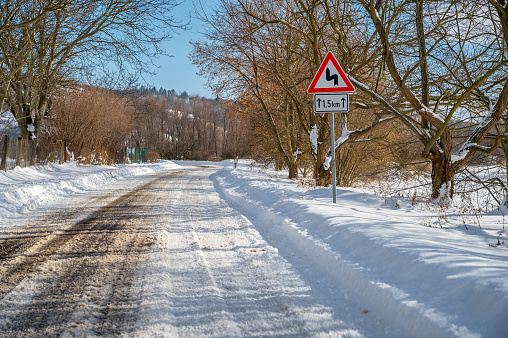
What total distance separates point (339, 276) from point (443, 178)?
627 cm

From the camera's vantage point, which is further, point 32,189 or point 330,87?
point 32,189

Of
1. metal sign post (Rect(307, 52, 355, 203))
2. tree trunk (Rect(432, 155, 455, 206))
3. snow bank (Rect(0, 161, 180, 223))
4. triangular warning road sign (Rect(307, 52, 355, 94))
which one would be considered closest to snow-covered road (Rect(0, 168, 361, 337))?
snow bank (Rect(0, 161, 180, 223))

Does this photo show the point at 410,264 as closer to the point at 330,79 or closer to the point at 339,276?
the point at 339,276

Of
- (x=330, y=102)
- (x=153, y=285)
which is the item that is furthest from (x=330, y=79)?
(x=153, y=285)

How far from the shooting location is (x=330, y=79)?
22.3 feet

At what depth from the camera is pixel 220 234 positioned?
5.72 meters

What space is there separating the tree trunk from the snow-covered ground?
2.38 meters

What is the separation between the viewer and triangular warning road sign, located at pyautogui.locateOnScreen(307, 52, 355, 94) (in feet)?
22.1

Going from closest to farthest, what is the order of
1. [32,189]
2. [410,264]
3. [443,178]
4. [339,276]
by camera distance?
[410,264]
[339,276]
[443,178]
[32,189]

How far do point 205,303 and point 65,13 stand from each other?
445 inches

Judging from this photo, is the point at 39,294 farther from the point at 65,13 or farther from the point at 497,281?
the point at 65,13

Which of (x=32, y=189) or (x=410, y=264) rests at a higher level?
(x=32, y=189)

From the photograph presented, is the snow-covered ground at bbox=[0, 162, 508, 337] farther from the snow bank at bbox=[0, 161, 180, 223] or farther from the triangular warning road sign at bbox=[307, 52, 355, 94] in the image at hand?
the triangular warning road sign at bbox=[307, 52, 355, 94]

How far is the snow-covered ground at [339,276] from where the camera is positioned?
2574 mm
